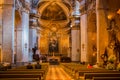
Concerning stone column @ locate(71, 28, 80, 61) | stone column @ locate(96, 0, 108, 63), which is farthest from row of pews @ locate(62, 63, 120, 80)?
stone column @ locate(71, 28, 80, 61)

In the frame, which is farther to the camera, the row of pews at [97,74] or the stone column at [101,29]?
the stone column at [101,29]

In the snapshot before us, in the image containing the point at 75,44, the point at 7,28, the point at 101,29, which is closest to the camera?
the point at 7,28

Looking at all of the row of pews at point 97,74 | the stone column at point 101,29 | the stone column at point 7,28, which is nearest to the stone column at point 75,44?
the stone column at point 101,29

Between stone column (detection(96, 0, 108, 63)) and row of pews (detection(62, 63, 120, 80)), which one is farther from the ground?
stone column (detection(96, 0, 108, 63))

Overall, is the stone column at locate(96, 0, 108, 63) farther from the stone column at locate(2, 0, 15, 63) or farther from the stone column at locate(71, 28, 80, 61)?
the stone column at locate(71, 28, 80, 61)

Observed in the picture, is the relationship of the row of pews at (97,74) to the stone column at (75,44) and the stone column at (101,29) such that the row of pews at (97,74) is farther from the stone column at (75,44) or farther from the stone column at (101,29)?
the stone column at (75,44)

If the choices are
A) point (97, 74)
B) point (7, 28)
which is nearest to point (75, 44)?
point (7, 28)

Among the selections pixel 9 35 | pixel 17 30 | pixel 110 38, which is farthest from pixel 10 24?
pixel 110 38

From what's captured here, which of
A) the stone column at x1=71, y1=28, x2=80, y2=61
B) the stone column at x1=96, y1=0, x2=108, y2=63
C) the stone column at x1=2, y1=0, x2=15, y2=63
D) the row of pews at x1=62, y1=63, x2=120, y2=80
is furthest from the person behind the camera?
the stone column at x1=71, y1=28, x2=80, y2=61

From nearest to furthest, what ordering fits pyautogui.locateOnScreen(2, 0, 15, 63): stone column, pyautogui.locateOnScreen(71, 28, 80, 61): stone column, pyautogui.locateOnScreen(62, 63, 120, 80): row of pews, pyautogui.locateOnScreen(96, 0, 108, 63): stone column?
pyautogui.locateOnScreen(62, 63, 120, 80): row of pews, pyautogui.locateOnScreen(2, 0, 15, 63): stone column, pyautogui.locateOnScreen(96, 0, 108, 63): stone column, pyautogui.locateOnScreen(71, 28, 80, 61): stone column

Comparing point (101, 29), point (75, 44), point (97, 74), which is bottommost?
point (97, 74)

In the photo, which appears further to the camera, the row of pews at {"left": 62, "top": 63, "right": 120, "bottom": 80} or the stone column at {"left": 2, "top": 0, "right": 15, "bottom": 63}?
the stone column at {"left": 2, "top": 0, "right": 15, "bottom": 63}

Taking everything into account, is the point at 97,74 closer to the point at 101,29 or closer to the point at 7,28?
the point at 101,29

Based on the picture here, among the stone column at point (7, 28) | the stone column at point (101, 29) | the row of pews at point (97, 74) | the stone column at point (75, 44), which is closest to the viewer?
the row of pews at point (97, 74)
